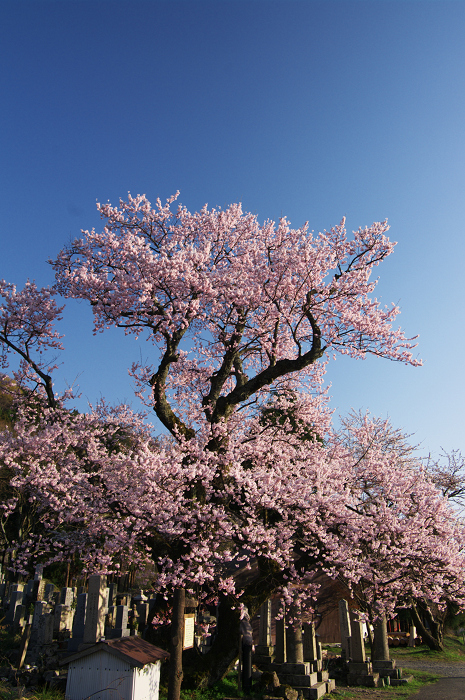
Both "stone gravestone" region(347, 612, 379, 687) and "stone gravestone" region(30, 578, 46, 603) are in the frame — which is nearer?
"stone gravestone" region(347, 612, 379, 687)

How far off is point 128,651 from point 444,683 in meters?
13.4

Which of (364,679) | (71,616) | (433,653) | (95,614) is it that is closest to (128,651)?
(95,614)

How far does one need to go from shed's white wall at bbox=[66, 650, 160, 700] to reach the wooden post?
504 millimetres

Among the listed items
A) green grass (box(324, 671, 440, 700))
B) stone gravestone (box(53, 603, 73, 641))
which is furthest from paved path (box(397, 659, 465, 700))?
stone gravestone (box(53, 603, 73, 641))

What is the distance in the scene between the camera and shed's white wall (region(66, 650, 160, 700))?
7.76m

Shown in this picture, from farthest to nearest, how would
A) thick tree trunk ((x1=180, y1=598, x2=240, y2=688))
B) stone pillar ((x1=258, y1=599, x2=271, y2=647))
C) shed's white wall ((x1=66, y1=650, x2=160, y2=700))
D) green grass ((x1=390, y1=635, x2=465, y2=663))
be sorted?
green grass ((x1=390, y1=635, x2=465, y2=663)) < stone pillar ((x1=258, y1=599, x2=271, y2=647)) < thick tree trunk ((x1=180, y1=598, x2=240, y2=688)) < shed's white wall ((x1=66, y1=650, x2=160, y2=700))

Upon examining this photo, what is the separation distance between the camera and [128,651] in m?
8.00

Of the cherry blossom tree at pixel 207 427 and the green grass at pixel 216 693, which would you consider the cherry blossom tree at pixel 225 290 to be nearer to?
the cherry blossom tree at pixel 207 427

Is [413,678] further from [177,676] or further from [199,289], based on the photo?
[199,289]

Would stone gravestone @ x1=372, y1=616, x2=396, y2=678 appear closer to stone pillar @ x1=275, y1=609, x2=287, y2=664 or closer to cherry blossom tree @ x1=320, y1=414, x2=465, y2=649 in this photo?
cherry blossom tree @ x1=320, y1=414, x2=465, y2=649

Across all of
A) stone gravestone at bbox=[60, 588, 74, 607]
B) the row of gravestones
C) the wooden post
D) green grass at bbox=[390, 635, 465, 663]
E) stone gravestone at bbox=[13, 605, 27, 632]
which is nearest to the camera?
the wooden post

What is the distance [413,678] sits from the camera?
15.9 metres

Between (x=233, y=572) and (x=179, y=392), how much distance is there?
39.2 ft

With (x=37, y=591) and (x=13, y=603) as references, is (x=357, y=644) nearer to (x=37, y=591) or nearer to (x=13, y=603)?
(x=37, y=591)
